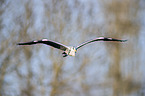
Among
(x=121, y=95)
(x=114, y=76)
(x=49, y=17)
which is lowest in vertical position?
(x=121, y=95)

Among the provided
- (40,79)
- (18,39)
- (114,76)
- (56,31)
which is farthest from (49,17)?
(114,76)

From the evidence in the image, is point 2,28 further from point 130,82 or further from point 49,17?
point 130,82

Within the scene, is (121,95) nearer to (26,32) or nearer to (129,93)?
(129,93)

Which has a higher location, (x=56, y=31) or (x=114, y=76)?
(x=56, y=31)

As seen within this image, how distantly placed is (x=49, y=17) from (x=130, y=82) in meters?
3.13

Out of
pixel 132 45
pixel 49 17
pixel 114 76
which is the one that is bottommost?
pixel 114 76

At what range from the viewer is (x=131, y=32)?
356 inches

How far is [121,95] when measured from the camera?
863 centimetres

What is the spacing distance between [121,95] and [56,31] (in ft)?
8.92

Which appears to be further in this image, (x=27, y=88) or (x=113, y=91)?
(x=113, y=91)

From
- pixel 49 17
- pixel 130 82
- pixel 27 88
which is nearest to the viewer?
pixel 27 88

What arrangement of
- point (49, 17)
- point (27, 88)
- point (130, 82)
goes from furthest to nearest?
point (130, 82), point (49, 17), point (27, 88)

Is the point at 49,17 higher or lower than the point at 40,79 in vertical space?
higher

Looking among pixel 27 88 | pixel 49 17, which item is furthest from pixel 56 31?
pixel 27 88
